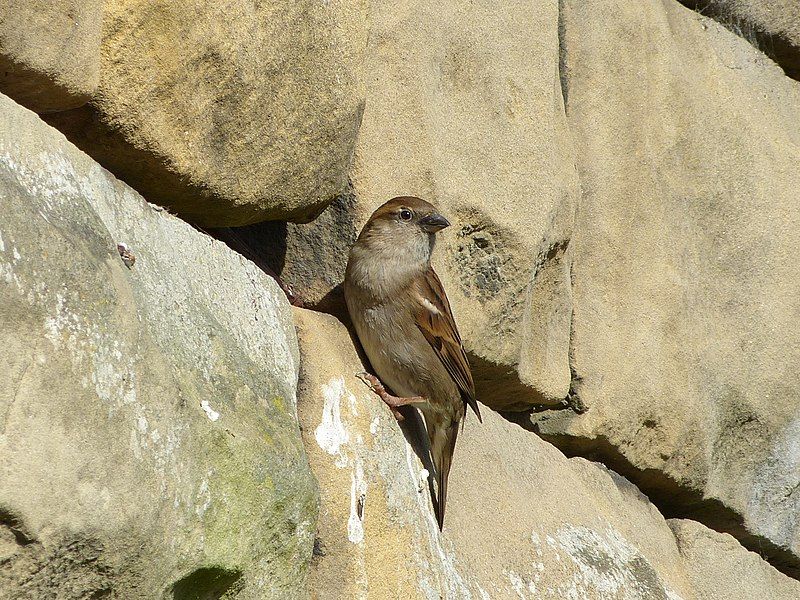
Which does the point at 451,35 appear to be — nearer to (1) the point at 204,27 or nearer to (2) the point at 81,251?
(1) the point at 204,27

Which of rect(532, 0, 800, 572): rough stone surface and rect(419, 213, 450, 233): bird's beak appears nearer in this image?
rect(419, 213, 450, 233): bird's beak

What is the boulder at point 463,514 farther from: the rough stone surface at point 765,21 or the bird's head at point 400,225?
the rough stone surface at point 765,21

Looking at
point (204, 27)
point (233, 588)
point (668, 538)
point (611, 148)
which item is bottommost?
point (668, 538)

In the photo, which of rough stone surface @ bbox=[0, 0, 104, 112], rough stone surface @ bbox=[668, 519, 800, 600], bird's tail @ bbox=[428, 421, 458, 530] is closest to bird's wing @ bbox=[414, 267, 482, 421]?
bird's tail @ bbox=[428, 421, 458, 530]

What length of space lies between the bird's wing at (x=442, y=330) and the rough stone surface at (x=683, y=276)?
0.81m

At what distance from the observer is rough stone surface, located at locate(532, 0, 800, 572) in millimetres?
4938

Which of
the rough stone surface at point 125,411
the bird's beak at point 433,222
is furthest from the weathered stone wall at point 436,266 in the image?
the bird's beak at point 433,222

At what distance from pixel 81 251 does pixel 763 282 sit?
13.2 ft

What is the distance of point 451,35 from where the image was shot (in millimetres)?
4312

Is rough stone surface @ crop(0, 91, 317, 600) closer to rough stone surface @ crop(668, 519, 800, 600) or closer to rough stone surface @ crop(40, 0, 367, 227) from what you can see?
rough stone surface @ crop(40, 0, 367, 227)

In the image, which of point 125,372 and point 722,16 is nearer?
point 125,372

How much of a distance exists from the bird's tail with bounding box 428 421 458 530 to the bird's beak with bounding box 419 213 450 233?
2.26 feet

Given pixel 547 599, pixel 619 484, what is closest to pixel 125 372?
pixel 547 599

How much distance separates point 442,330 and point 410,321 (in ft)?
0.39
